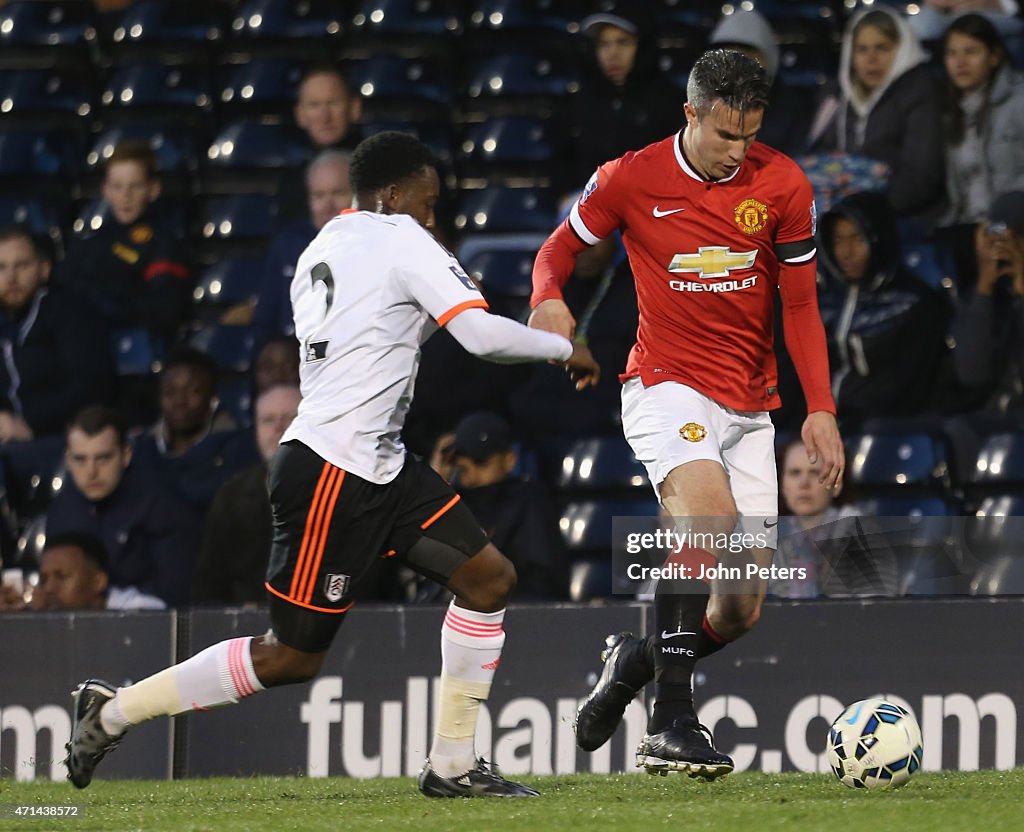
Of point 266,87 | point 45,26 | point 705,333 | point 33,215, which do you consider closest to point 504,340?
point 705,333

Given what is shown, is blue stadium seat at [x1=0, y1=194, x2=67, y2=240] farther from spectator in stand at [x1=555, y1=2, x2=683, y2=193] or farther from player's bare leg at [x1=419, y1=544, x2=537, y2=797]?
player's bare leg at [x1=419, y1=544, x2=537, y2=797]

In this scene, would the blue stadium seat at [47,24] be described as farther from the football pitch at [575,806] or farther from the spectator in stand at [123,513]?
the football pitch at [575,806]

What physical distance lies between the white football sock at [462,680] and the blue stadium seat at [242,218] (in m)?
5.49

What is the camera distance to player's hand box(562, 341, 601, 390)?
5.14 meters

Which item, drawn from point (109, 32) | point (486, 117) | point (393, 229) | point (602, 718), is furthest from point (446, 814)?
point (109, 32)

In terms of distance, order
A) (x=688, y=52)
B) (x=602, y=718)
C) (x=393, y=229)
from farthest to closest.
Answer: (x=688, y=52) < (x=602, y=718) < (x=393, y=229)

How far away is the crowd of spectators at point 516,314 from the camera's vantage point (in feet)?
25.8

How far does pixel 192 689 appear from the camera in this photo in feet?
17.3

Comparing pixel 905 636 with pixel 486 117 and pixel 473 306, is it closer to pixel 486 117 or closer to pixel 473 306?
pixel 473 306

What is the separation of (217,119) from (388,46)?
1.14 meters

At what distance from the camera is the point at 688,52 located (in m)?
10.5

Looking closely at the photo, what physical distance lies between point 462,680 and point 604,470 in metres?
3.06

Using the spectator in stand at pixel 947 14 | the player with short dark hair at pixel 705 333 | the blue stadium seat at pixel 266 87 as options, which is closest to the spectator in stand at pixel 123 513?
the player with short dark hair at pixel 705 333

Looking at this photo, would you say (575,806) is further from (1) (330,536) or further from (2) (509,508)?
(2) (509,508)
